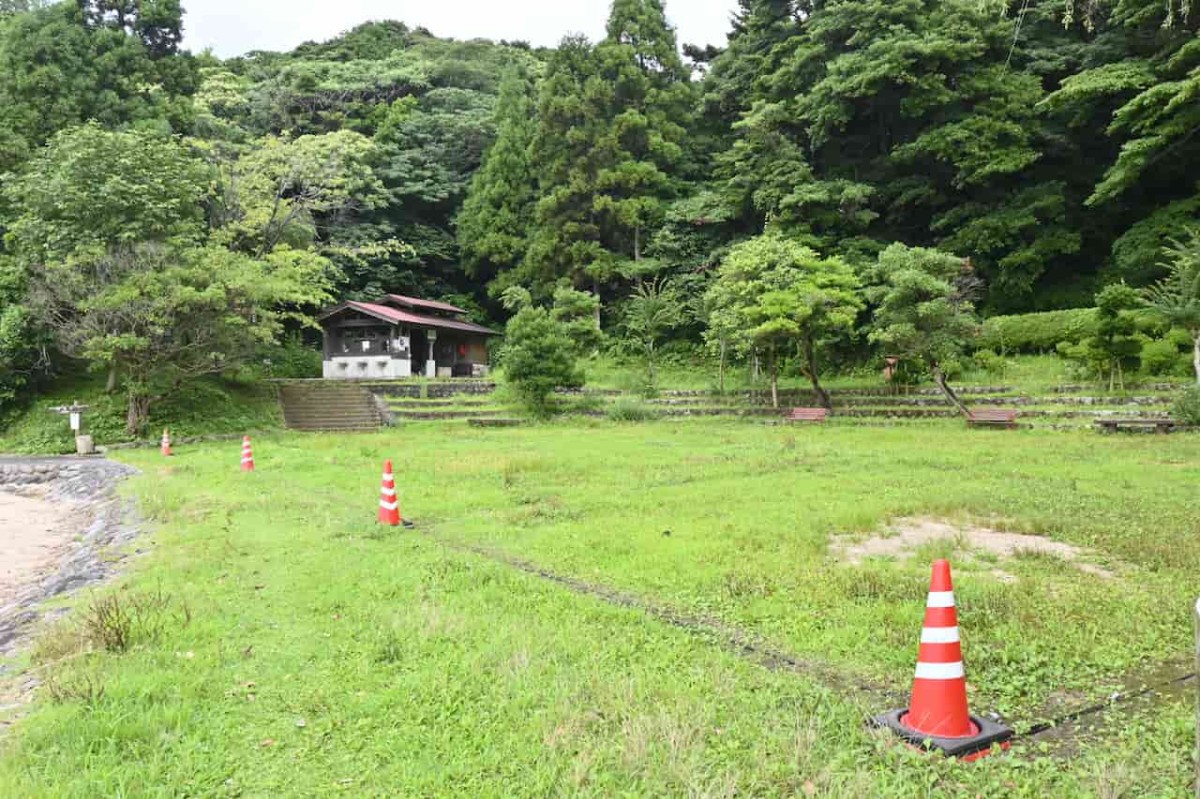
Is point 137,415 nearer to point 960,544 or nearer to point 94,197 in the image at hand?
point 94,197

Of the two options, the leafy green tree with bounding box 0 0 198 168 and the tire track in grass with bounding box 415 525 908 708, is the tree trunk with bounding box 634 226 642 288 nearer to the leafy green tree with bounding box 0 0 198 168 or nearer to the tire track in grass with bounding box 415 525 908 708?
the leafy green tree with bounding box 0 0 198 168

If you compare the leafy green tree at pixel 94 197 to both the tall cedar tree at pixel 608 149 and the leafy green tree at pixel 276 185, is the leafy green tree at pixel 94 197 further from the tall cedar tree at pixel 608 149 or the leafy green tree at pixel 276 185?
the tall cedar tree at pixel 608 149

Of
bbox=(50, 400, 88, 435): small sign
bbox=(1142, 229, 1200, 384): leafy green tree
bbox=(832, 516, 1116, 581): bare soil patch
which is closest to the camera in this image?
bbox=(832, 516, 1116, 581): bare soil patch

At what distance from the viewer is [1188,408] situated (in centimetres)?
1499

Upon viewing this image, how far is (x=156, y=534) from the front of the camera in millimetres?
8055

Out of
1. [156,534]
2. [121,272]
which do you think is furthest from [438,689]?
[121,272]

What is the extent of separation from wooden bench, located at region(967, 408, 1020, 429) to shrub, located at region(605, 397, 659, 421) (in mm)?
8980

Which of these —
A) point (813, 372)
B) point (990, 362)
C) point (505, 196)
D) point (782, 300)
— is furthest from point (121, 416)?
point (990, 362)

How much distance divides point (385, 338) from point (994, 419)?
953 inches

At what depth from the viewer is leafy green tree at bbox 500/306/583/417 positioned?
75.3 feet

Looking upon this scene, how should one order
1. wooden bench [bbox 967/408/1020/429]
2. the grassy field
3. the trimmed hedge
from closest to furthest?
the grassy field, wooden bench [bbox 967/408/1020/429], the trimmed hedge

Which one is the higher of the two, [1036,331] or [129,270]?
[129,270]

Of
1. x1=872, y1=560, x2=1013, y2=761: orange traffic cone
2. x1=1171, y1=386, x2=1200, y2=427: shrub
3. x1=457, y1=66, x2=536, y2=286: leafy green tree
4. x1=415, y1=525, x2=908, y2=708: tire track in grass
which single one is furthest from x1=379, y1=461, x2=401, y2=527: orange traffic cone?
x1=457, y1=66, x2=536, y2=286: leafy green tree

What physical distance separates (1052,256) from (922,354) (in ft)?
33.9
